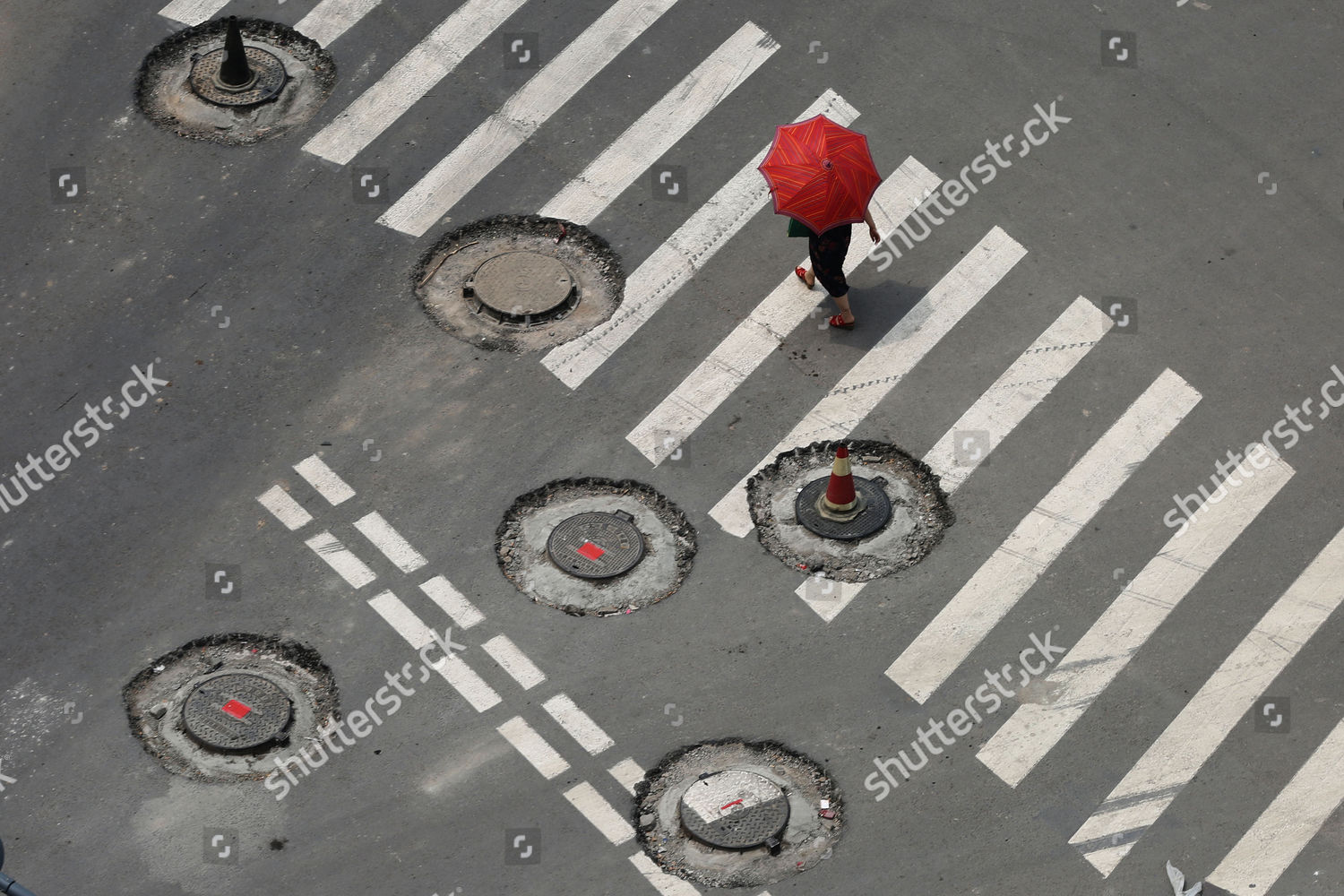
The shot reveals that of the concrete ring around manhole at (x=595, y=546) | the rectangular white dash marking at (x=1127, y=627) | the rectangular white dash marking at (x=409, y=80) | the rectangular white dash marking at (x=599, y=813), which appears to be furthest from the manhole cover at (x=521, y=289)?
the rectangular white dash marking at (x=1127, y=627)

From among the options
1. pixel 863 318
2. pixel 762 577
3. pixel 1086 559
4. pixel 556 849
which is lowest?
pixel 556 849

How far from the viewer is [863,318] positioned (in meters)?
19.0

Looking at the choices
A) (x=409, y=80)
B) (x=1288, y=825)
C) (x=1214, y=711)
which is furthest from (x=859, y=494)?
(x=409, y=80)

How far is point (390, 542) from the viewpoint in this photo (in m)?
17.3

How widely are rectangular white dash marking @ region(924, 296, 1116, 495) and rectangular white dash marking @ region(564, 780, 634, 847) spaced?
169 inches

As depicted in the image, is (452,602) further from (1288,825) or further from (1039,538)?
(1288,825)

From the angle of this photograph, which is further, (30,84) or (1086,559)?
(30,84)

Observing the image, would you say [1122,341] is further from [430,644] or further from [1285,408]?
[430,644]

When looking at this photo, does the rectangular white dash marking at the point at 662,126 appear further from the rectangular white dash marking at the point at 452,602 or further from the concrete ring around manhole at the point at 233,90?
the rectangular white dash marking at the point at 452,602

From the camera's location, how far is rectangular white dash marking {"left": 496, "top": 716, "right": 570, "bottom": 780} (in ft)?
52.3

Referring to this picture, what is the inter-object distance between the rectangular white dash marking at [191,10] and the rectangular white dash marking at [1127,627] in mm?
11198

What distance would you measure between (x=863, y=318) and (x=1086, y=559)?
3.26 meters

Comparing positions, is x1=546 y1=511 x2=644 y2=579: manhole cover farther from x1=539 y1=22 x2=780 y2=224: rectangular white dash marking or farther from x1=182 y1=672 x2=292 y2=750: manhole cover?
x1=539 y1=22 x2=780 y2=224: rectangular white dash marking

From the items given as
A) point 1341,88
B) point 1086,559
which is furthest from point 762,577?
point 1341,88
